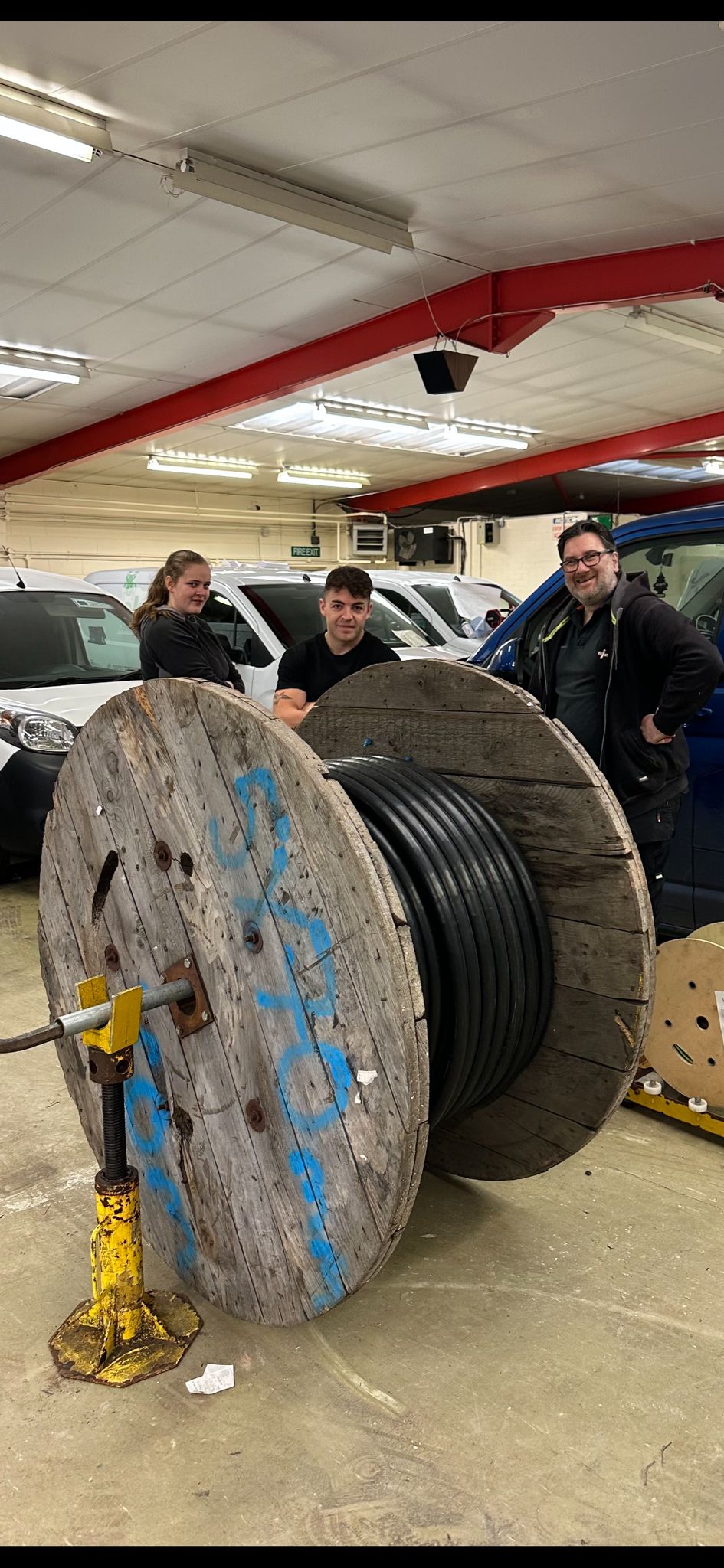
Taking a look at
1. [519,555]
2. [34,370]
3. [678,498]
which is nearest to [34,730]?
[34,370]

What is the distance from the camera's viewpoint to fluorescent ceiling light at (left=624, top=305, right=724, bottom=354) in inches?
356

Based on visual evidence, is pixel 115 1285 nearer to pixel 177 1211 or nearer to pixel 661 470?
pixel 177 1211

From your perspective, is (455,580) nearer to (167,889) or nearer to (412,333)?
(412,333)

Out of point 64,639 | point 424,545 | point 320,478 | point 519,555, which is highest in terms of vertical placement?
point 320,478

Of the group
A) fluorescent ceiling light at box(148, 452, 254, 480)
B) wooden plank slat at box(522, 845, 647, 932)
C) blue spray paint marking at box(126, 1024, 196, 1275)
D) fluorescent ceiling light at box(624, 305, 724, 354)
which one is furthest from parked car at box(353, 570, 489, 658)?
blue spray paint marking at box(126, 1024, 196, 1275)

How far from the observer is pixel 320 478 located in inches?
697

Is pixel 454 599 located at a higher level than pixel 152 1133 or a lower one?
higher

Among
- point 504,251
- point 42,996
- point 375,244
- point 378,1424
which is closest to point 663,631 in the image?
point 378,1424

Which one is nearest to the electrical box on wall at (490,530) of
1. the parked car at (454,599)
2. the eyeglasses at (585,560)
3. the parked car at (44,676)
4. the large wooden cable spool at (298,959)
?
the parked car at (454,599)

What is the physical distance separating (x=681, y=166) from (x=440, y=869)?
5.46 meters

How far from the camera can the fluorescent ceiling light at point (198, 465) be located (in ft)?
50.7

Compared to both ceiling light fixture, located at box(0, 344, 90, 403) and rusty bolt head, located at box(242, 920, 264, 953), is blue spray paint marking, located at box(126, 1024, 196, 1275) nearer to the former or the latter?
rusty bolt head, located at box(242, 920, 264, 953)

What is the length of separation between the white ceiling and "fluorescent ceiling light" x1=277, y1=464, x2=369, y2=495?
245 inches

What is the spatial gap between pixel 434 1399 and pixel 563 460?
52.8ft
